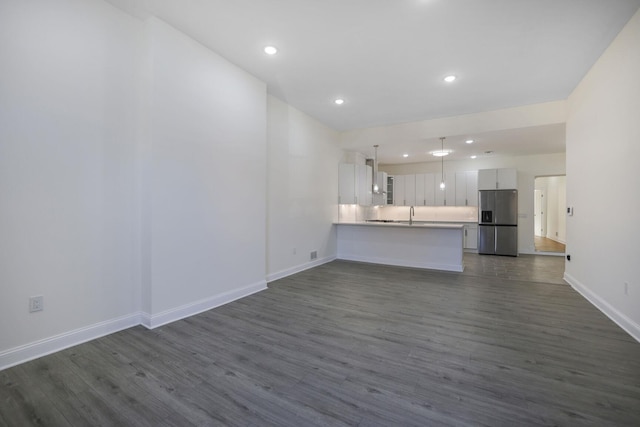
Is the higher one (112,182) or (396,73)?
(396,73)

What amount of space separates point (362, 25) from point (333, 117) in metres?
2.84

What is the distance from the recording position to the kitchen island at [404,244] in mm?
5430

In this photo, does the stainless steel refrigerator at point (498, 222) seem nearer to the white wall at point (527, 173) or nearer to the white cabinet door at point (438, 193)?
the white wall at point (527, 173)

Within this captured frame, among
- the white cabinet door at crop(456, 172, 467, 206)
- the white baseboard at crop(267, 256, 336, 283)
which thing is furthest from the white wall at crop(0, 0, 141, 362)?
the white cabinet door at crop(456, 172, 467, 206)

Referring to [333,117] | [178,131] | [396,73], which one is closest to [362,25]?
[396,73]

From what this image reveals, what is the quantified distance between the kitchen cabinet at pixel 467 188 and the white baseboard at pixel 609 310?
407cm

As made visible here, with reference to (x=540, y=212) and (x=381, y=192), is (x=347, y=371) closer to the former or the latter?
(x=381, y=192)

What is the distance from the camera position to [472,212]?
8.45m

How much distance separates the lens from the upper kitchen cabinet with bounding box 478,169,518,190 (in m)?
7.50

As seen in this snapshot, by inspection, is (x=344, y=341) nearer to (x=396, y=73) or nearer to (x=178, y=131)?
(x=178, y=131)

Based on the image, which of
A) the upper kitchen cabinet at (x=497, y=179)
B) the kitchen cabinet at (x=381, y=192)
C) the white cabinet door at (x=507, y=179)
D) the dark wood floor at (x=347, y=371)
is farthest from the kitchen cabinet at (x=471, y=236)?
the dark wood floor at (x=347, y=371)

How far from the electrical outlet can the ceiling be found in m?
2.71

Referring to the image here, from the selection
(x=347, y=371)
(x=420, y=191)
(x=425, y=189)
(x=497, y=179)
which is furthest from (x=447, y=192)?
(x=347, y=371)

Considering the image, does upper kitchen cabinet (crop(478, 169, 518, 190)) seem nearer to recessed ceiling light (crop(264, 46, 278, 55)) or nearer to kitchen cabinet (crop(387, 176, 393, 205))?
kitchen cabinet (crop(387, 176, 393, 205))
